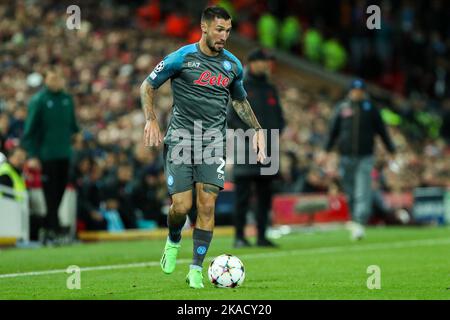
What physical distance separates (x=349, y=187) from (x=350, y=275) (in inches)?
282

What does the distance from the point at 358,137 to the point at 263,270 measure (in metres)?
6.67

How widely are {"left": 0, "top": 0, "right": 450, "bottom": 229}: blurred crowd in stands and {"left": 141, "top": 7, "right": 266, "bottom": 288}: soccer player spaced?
7.66 meters

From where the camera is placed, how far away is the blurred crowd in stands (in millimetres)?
19547

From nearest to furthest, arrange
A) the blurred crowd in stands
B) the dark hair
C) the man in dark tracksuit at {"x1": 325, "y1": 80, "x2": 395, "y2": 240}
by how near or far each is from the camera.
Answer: the dark hair < the man in dark tracksuit at {"x1": 325, "y1": 80, "x2": 395, "y2": 240} < the blurred crowd in stands

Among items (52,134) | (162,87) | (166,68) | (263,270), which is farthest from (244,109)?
(162,87)

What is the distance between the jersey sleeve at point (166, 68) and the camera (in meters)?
9.86

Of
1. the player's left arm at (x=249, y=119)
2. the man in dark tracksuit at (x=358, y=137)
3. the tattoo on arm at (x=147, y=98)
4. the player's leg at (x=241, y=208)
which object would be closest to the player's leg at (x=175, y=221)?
the tattoo on arm at (x=147, y=98)

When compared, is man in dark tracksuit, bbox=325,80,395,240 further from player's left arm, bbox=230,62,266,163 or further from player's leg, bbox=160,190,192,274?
player's leg, bbox=160,190,192,274

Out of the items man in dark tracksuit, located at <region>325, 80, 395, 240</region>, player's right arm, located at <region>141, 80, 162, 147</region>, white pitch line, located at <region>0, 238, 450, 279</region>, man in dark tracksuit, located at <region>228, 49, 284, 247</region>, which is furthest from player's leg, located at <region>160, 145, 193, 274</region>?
man in dark tracksuit, located at <region>325, 80, 395, 240</region>

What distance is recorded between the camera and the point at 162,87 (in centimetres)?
2500

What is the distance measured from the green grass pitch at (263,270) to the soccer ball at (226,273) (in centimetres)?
8

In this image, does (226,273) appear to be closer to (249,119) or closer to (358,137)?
(249,119)

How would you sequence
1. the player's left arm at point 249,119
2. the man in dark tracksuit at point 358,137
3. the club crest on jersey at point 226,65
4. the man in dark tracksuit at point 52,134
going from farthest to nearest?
the man in dark tracksuit at point 358,137, the man in dark tracksuit at point 52,134, the player's left arm at point 249,119, the club crest on jersey at point 226,65

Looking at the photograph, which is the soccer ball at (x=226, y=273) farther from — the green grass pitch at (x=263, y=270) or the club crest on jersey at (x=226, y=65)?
the club crest on jersey at (x=226, y=65)
